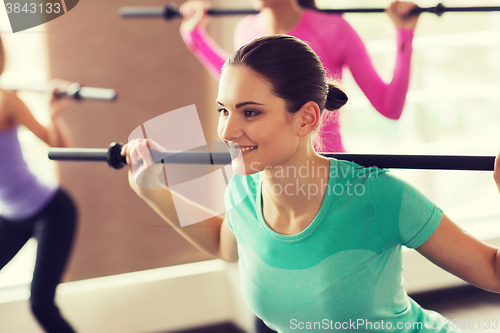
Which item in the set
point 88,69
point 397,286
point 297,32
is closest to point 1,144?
point 88,69

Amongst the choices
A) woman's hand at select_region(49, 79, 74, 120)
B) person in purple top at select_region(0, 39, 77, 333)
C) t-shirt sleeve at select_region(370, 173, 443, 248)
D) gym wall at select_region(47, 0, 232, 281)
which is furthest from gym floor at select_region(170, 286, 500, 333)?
t-shirt sleeve at select_region(370, 173, 443, 248)

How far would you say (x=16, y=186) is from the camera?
1036mm

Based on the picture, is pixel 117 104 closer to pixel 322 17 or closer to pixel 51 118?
pixel 51 118

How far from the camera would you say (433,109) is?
1.74m

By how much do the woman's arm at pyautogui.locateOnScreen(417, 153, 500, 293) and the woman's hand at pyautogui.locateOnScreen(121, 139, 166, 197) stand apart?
421 mm

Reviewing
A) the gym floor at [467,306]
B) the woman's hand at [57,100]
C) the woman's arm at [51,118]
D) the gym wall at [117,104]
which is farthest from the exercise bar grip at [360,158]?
the gym floor at [467,306]

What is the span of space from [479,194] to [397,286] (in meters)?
1.47

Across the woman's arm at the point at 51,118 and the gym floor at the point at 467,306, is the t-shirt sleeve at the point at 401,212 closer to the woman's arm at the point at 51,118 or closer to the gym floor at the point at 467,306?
the woman's arm at the point at 51,118

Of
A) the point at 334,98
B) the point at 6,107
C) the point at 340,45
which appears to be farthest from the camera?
the point at 6,107

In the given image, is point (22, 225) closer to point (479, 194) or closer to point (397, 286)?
point (397, 286)

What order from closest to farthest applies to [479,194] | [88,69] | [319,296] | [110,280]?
[319,296] → [88,69] → [110,280] → [479,194]

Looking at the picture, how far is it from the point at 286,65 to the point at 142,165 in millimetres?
289

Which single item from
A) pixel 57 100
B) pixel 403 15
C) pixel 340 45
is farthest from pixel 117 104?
pixel 403 15

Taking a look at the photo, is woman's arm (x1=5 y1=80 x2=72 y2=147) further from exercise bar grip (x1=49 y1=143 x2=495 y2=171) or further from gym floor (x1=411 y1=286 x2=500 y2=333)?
gym floor (x1=411 y1=286 x2=500 y2=333)
